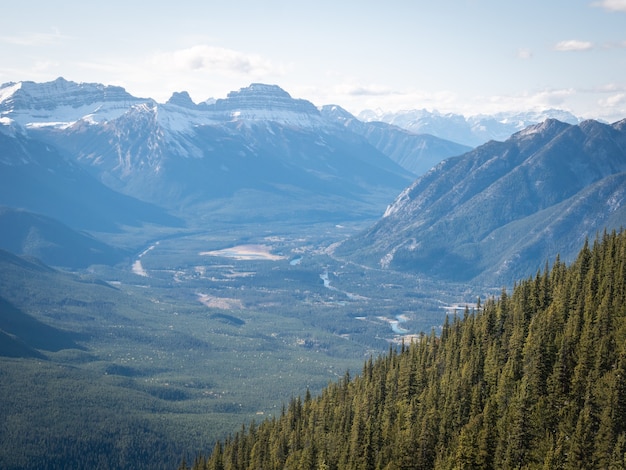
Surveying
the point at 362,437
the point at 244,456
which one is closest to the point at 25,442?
the point at 244,456

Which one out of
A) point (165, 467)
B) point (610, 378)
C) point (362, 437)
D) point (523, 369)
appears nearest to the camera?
point (610, 378)

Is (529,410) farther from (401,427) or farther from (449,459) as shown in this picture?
(401,427)

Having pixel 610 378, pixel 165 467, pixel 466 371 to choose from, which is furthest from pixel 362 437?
pixel 165 467

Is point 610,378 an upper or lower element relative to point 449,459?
upper

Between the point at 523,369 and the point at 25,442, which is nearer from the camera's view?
the point at 523,369

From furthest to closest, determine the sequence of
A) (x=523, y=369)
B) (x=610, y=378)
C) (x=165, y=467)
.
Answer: (x=165, y=467)
(x=523, y=369)
(x=610, y=378)

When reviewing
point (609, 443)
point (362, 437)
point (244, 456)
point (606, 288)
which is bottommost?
point (244, 456)

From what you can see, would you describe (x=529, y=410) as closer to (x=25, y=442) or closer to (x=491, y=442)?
(x=491, y=442)
